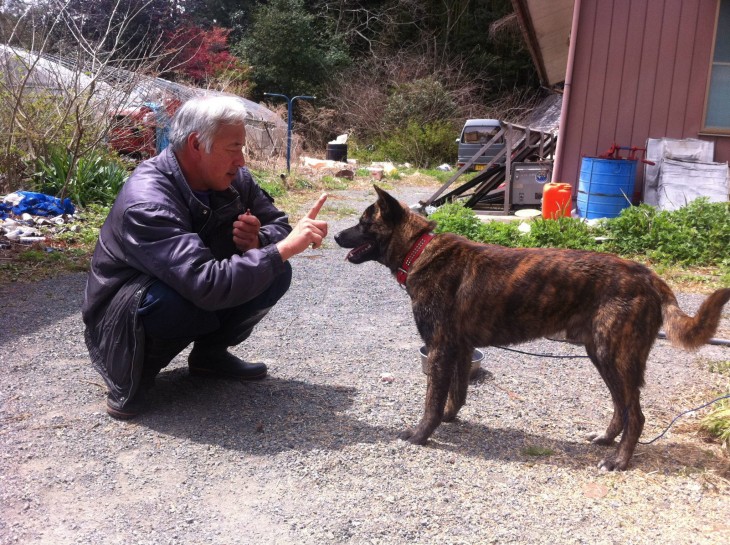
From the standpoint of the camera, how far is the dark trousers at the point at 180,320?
330 cm

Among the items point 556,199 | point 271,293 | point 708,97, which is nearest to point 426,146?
point 708,97

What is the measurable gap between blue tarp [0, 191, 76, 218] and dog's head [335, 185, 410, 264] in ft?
20.7

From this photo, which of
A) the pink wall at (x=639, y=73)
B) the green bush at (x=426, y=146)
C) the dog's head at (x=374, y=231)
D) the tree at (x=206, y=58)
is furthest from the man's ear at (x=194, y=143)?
the tree at (x=206, y=58)

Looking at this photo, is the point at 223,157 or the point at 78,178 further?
the point at 78,178

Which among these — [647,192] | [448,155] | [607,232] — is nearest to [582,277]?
[607,232]

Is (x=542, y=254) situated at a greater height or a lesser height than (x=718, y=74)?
lesser

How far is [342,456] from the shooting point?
324 cm

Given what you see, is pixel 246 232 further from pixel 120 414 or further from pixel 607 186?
pixel 607 186

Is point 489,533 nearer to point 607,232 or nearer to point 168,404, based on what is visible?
point 168,404

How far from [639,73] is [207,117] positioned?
816 centimetres

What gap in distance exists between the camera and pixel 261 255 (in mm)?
3260

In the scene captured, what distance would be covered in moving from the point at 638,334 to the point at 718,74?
8.05 meters

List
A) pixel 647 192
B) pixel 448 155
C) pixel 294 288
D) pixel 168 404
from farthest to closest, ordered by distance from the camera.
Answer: pixel 448 155 < pixel 647 192 < pixel 294 288 < pixel 168 404

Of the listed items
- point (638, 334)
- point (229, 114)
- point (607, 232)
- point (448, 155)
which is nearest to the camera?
point (638, 334)
